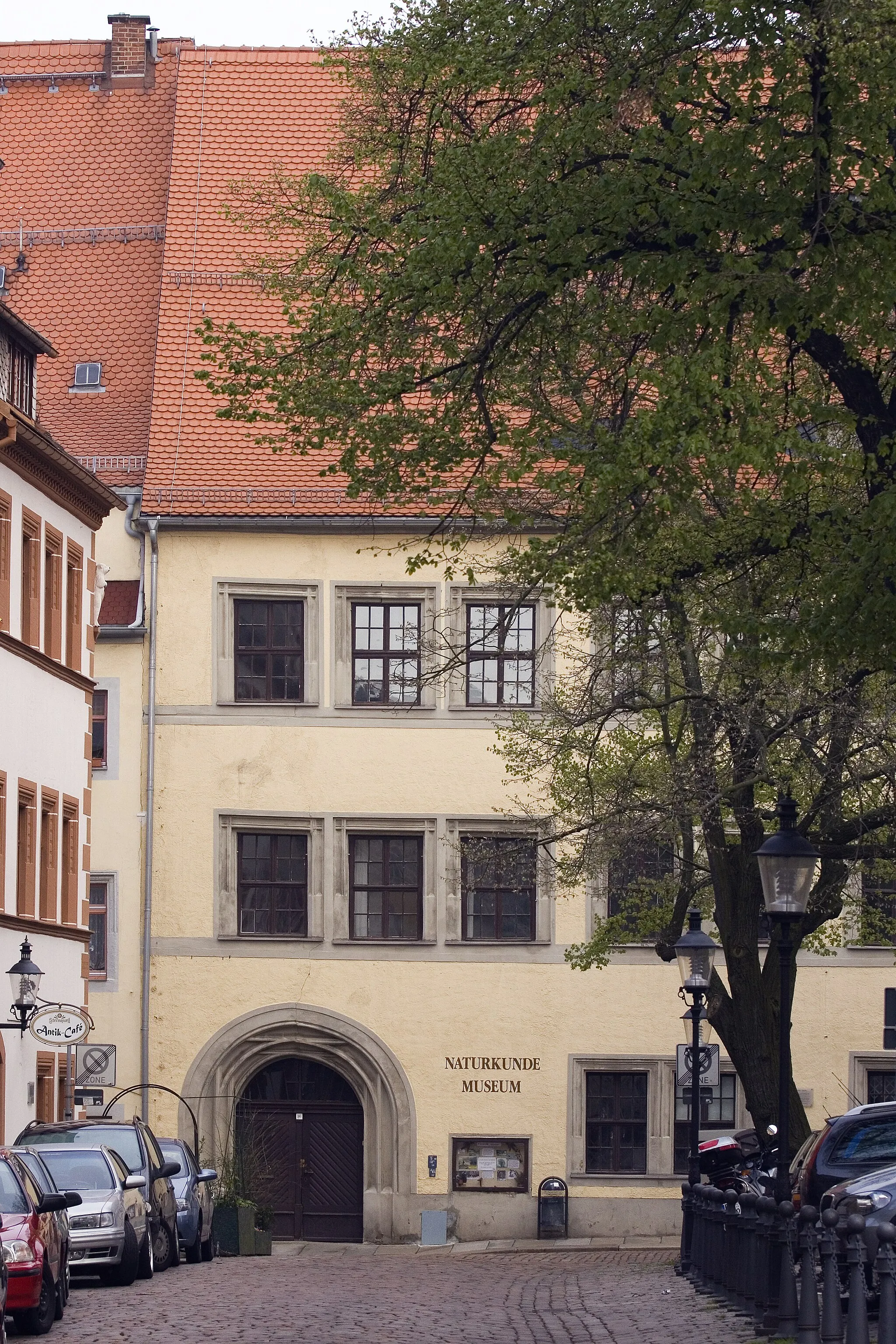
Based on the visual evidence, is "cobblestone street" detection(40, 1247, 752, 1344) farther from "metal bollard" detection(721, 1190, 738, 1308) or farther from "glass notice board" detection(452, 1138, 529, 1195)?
"glass notice board" detection(452, 1138, 529, 1195)

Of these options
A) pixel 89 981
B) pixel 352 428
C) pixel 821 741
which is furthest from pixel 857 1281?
pixel 89 981

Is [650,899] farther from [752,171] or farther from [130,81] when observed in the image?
[752,171]

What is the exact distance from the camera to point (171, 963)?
130 feet

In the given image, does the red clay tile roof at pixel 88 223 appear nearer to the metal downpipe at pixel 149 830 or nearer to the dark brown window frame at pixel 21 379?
the metal downpipe at pixel 149 830

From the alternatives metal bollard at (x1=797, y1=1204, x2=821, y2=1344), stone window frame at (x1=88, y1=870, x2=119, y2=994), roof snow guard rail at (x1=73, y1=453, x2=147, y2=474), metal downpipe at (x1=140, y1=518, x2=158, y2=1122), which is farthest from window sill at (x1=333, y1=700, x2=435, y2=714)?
metal bollard at (x1=797, y1=1204, x2=821, y2=1344)

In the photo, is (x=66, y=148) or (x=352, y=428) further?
(x=66, y=148)

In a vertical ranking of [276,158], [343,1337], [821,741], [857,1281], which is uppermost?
[276,158]

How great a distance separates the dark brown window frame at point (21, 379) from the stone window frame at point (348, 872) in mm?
9701

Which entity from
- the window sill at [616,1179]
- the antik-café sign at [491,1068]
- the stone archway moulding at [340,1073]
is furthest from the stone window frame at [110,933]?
the window sill at [616,1179]

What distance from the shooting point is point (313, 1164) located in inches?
1586

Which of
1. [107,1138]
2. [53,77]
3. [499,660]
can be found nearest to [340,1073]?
[499,660]

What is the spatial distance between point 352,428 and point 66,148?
3460 centimetres

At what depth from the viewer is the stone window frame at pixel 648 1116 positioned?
130ft

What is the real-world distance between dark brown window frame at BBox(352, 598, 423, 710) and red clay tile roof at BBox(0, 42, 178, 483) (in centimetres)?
495
